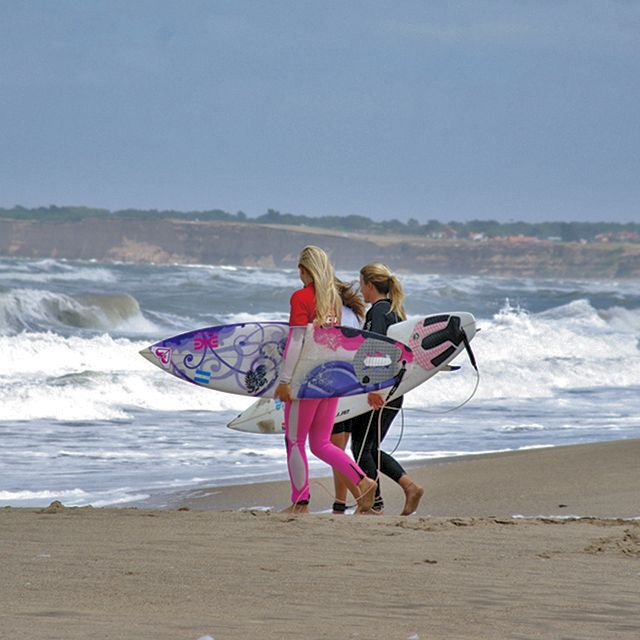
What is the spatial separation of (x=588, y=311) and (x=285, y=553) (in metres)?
22.6

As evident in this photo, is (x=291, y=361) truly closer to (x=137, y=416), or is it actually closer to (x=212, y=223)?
(x=137, y=416)

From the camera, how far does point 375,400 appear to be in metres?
4.02

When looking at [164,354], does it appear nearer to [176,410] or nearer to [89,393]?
[176,410]

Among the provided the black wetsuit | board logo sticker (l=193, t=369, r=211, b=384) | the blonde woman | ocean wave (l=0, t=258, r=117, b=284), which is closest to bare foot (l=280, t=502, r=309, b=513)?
the blonde woman

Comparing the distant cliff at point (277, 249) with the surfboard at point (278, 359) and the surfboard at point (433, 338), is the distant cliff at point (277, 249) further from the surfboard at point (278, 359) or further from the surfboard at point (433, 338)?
the surfboard at point (278, 359)

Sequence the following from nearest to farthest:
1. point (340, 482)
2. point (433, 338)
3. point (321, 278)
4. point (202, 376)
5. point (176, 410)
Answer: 1. point (321, 278)
2. point (340, 482)
3. point (202, 376)
4. point (433, 338)
5. point (176, 410)

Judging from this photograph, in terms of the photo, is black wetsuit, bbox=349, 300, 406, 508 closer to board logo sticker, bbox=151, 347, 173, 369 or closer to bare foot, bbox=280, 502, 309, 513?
bare foot, bbox=280, 502, 309, 513

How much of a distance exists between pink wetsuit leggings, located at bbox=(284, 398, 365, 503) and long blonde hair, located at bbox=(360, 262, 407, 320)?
25.5 inches

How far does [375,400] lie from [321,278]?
740 mm

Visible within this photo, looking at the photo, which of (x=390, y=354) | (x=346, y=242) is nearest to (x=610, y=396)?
(x=390, y=354)

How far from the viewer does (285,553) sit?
2996mm

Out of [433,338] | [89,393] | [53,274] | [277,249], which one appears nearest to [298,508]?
[433,338]

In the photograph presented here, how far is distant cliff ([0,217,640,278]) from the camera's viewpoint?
68.4m

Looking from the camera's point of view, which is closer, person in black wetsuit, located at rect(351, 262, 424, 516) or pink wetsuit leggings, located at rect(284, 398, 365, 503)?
pink wetsuit leggings, located at rect(284, 398, 365, 503)
